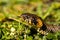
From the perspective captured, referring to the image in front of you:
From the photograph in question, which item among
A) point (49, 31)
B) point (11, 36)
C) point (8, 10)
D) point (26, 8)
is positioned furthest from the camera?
point (26, 8)

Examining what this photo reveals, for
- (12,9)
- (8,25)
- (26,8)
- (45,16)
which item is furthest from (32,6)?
(8,25)

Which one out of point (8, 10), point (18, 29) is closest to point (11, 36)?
point (18, 29)

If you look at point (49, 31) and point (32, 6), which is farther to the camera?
point (32, 6)

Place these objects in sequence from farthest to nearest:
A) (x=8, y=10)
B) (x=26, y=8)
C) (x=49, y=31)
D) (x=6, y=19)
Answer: (x=26, y=8), (x=8, y=10), (x=6, y=19), (x=49, y=31)

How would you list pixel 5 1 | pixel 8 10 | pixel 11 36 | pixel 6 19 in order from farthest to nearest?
pixel 5 1 < pixel 8 10 < pixel 6 19 < pixel 11 36

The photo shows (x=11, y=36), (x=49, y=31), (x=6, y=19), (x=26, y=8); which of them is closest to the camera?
(x=11, y=36)

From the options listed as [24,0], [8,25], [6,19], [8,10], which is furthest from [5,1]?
[8,25]

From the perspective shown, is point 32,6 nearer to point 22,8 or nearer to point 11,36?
point 22,8

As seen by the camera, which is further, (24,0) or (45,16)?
(24,0)

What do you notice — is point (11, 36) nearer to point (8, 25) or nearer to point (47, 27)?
point (8, 25)
